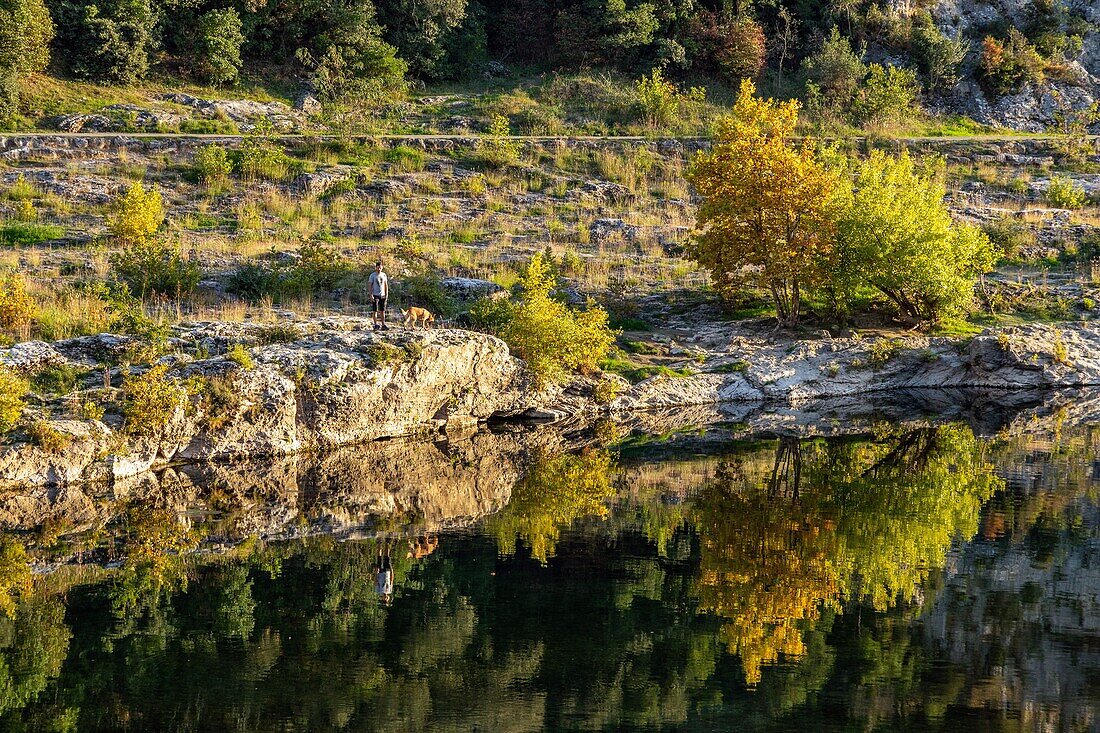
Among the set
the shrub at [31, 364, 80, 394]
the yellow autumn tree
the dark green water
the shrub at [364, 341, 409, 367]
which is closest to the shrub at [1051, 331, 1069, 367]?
the yellow autumn tree

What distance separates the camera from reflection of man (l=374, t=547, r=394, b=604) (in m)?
17.5

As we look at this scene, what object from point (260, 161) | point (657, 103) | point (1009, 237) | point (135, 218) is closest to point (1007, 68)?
point (657, 103)

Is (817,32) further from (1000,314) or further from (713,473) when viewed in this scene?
(713,473)

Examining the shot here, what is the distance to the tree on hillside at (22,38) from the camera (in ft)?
166

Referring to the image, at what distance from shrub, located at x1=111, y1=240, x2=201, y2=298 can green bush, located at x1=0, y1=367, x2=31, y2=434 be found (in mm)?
9109

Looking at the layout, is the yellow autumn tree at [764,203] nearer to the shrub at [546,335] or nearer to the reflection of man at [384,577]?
the shrub at [546,335]

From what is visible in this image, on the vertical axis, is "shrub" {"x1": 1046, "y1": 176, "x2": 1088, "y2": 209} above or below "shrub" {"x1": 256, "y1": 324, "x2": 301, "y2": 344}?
above

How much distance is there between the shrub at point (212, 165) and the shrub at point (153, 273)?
412 inches

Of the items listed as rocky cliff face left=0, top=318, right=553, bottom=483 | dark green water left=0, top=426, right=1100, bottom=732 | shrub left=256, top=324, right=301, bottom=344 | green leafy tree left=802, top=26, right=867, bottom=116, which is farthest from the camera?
green leafy tree left=802, top=26, right=867, bottom=116

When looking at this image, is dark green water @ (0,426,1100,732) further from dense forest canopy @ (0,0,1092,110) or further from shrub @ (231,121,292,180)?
dense forest canopy @ (0,0,1092,110)

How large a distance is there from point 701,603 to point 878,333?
23276 millimetres

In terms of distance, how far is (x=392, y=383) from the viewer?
94.7ft

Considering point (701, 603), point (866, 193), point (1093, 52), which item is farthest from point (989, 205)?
point (701, 603)

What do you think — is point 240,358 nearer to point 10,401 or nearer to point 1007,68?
point 10,401
